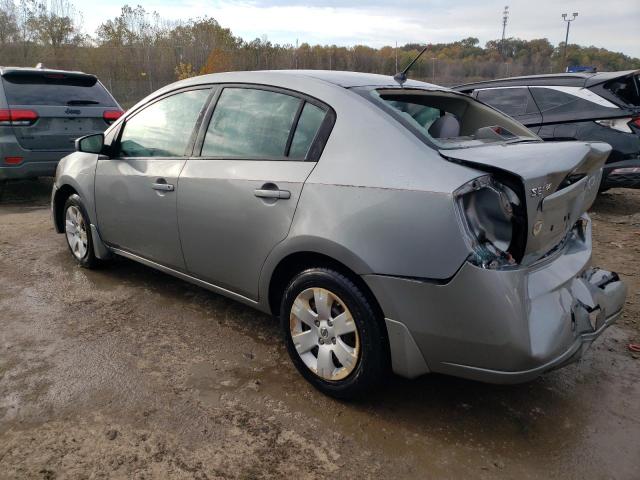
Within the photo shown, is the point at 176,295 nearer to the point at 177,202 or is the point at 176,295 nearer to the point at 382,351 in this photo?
the point at 177,202

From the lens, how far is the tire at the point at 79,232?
171 inches

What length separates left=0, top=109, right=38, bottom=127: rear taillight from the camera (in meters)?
6.32

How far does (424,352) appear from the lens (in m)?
2.25

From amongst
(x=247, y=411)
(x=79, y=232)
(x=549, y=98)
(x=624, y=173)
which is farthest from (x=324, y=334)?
(x=549, y=98)

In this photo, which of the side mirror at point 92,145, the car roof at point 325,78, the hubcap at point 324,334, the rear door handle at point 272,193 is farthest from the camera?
the side mirror at point 92,145

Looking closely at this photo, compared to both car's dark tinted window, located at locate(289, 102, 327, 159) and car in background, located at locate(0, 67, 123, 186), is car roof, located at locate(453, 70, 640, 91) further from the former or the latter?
car in background, located at locate(0, 67, 123, 186)

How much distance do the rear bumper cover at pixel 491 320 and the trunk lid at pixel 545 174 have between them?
0.13 m

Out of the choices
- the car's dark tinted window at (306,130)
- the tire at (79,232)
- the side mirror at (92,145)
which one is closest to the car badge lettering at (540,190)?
the car's dark tinted window at (306,130)

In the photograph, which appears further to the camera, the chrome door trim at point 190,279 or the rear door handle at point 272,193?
the chrome door trim at point 190,279

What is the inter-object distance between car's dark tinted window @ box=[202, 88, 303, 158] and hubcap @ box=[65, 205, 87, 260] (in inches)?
71.6

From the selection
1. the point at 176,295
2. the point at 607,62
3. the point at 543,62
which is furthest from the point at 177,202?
the point at 543,62

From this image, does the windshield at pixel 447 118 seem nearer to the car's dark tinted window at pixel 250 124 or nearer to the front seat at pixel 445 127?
the front seat at pixel 445 127

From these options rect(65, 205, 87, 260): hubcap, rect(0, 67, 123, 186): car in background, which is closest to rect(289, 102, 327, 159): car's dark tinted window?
rect(65, 205, 87, 260): hubcap

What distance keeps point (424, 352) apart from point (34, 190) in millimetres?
7720
